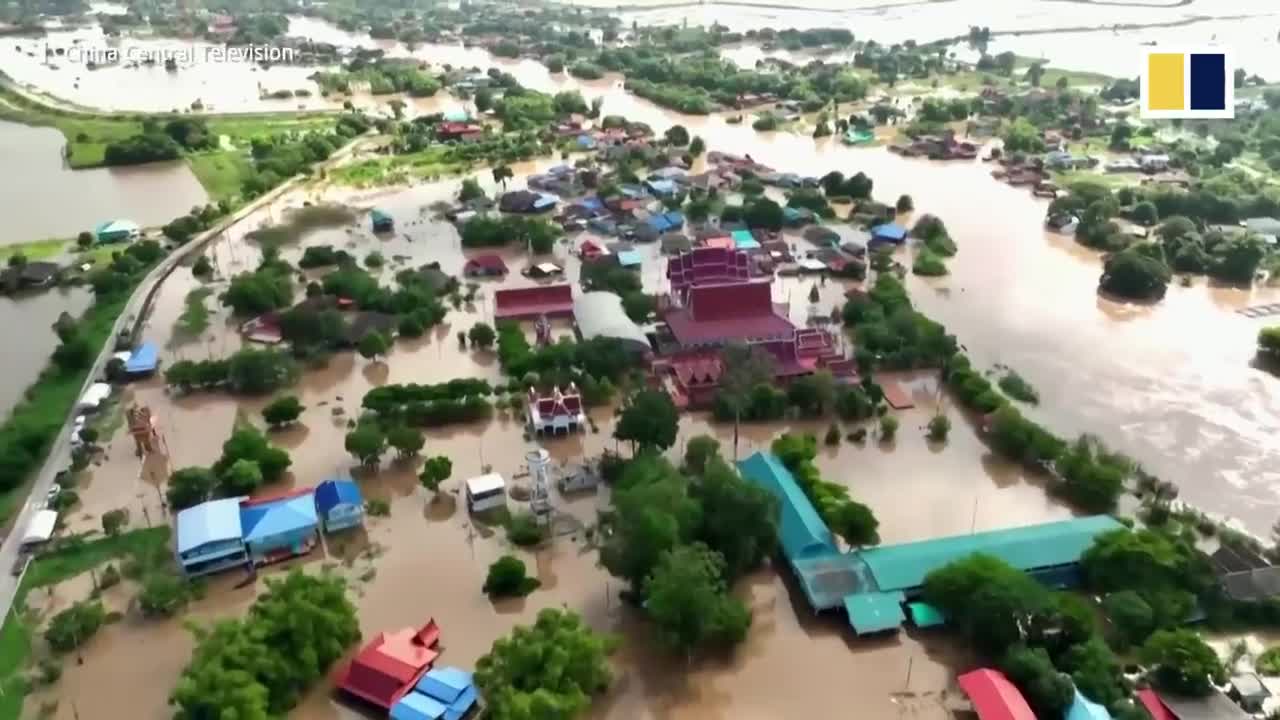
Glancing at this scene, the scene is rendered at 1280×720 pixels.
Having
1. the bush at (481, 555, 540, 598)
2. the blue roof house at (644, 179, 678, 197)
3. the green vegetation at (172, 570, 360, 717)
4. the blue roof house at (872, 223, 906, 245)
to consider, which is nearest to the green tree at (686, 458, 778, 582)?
the bush at (481, 555, 540, 598)

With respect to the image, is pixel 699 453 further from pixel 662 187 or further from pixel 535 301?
pixel 662 187

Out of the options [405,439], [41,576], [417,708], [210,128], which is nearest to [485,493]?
[405,439]

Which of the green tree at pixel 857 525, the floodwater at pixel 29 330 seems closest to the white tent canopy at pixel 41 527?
the floodwater at pixel 29 330

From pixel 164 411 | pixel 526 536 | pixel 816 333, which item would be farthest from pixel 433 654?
pixel 816 333

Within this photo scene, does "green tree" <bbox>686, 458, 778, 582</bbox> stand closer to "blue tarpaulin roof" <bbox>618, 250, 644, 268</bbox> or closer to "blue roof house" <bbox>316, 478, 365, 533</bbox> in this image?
"blue roof house" <bbox>316, 478, 365, 533</bbox>

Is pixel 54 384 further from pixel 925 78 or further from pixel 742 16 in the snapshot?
pixel 742 16

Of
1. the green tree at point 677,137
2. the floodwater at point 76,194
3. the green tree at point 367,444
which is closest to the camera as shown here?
the green tree at point 367,444

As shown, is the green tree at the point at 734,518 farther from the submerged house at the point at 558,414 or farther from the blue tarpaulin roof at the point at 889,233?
the blue tarpaulin roof at the point at 889,233
